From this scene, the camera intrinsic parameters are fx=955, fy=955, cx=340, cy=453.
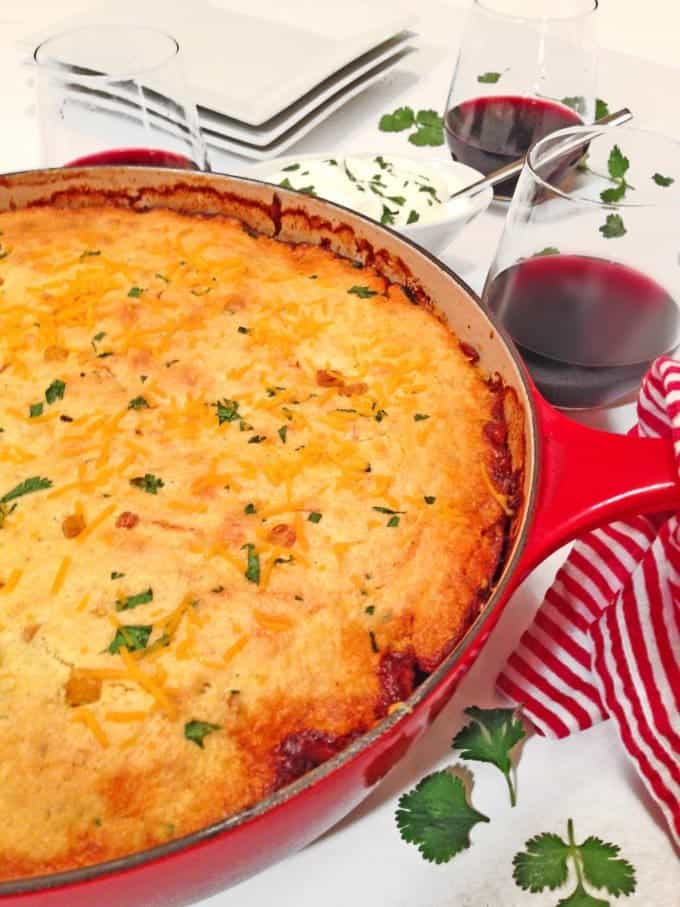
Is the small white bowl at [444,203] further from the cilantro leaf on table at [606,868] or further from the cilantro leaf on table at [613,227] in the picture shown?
the cilantro leaf on table at [606,868]

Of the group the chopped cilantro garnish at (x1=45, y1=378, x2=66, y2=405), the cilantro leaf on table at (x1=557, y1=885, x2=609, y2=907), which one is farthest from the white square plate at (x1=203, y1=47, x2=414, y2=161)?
the cilantro leaf on table at (x1=557, y1=885, x2=609, y2=907)

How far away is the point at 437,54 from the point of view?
239 cm

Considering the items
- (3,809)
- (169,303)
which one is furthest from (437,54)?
(3,809)

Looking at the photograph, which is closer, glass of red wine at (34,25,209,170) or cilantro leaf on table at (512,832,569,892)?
cilantro leaf on table at (512,832,569,892)

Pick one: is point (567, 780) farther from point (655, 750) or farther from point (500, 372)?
point (500, 372)

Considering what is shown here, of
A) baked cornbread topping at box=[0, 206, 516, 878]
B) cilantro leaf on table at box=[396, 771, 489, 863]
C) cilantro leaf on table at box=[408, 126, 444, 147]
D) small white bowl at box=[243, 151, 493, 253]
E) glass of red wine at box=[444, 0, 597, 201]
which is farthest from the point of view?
cilantro leaf on table at box=[408, 126, 444, 147]

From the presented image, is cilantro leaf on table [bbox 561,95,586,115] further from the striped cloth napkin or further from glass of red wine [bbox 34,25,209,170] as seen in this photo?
the striped cloth napkin

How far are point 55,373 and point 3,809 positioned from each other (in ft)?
1.79

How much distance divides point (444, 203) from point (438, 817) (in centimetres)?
102

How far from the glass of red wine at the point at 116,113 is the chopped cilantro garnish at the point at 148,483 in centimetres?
77

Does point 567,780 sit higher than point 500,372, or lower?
lower

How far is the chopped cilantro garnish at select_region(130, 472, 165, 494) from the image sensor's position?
1.00 metres

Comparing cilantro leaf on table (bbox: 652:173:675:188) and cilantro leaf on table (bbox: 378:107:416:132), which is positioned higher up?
cilantro leaf on table (bbox: 652:173:675:188)

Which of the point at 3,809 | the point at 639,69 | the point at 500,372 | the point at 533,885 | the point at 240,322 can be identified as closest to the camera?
the point at 3,809
